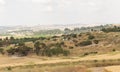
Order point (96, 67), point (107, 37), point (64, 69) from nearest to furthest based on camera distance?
point (64, 69) < point (96, 67) < point (107, 37)

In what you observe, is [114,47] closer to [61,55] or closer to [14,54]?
[61,55]

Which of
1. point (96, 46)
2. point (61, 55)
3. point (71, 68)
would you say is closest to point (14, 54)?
point (61, 55)

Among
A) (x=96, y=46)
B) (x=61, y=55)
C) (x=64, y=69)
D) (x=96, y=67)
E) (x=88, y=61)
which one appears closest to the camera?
(x=64, y=69)

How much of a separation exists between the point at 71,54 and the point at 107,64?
131 feet

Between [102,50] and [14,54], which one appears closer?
[102,50]

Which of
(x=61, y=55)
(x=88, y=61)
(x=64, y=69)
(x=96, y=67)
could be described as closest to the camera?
(x=64, y=69)

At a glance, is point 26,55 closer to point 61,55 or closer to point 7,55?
point 7,55

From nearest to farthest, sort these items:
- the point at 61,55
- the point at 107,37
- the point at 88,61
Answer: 1. the point at 88,61
2. the point at 61,55
3. the point at 107,37

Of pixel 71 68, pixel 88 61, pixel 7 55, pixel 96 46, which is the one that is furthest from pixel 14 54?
pixel 71 68

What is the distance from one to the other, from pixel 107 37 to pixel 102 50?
18011 millimetres

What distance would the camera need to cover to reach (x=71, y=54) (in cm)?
10100

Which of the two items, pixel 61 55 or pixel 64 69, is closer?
Result: pixel 64 69

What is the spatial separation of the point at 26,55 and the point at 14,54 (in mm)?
5004

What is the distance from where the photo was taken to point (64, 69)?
53719 mm
